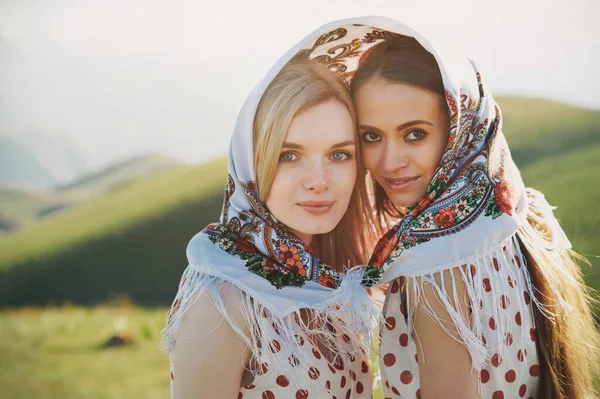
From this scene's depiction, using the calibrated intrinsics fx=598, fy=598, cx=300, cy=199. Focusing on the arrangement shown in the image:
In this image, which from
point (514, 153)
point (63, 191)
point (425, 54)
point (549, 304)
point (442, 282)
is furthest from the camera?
point (63, 191)

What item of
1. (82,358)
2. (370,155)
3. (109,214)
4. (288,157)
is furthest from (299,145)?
(109,214)

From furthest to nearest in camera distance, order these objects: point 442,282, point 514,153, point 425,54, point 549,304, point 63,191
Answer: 1. point 63,191
2. point 514,153
3. point 425,54
4. point 549,304
5. point 442,282

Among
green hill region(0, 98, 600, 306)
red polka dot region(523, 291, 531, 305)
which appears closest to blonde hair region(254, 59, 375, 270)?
red polka dot region(523, 291, 531, 305)

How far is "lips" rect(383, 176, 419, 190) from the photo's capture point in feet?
9.42

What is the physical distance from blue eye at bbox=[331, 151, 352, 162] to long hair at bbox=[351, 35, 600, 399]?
0.33 m

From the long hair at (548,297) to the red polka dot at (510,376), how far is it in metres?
0.19

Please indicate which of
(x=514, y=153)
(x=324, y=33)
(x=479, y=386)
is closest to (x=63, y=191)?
(x=514, y=153)

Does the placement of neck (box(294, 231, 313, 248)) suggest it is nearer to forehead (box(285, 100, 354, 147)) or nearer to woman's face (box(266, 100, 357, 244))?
woman's face (box(266, 100, 357, 244))

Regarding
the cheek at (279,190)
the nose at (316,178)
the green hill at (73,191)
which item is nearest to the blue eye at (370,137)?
the nose at (316,178)

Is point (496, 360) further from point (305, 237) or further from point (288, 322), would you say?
point (305, 237)

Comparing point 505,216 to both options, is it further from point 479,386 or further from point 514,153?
point 514,153

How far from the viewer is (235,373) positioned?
8.57ft

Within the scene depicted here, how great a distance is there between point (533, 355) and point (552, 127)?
543cm

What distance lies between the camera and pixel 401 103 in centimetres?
279
